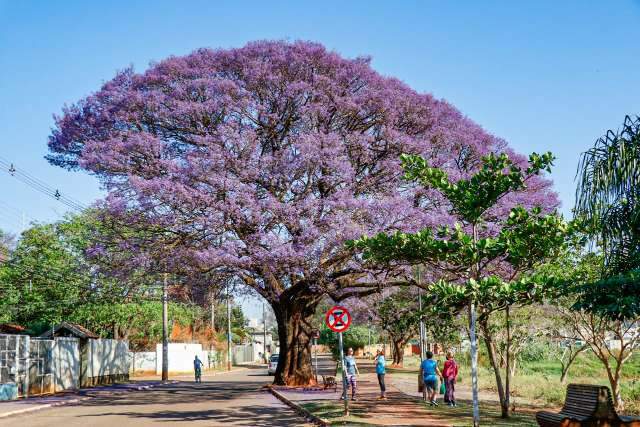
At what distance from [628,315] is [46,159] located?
2694 cm

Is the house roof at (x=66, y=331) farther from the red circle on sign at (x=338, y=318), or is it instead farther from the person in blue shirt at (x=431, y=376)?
the red circle on sign at (x=338, y=318)

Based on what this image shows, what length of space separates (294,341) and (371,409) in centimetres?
1244

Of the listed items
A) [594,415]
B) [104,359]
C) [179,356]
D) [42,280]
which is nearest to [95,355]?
[104,359]

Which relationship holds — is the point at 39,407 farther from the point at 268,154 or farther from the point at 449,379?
the point at 449,379

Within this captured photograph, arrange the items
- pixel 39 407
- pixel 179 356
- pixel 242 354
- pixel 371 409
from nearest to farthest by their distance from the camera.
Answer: pixel 371 409, pixel 39 407, pixel 179 356, pixel 242 354

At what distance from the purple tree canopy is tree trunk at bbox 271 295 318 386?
199 cm

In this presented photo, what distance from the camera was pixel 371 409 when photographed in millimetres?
20750

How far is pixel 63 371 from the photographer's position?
36562 millimetres

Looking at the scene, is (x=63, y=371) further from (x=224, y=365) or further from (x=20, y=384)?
(x=224, y=365)

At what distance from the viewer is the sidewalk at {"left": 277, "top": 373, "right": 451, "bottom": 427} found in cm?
1723

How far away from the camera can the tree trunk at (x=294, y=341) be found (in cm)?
3303

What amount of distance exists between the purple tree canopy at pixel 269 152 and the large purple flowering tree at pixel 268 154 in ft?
0.18

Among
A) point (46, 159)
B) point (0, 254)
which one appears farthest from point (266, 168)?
point (0, 254)

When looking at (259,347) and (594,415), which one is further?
(259,347)
